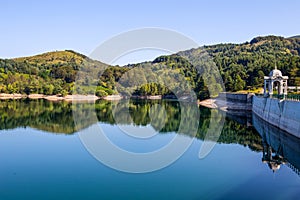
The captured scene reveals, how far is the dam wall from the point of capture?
22.8 meters

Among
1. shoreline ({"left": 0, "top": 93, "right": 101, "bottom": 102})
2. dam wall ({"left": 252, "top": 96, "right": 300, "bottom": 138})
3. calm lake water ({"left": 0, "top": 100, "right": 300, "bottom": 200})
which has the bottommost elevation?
calm lake water ({"left": 0, "top": 100, "right": 300, "bottom": 200})

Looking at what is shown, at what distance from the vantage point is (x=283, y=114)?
87.9ft

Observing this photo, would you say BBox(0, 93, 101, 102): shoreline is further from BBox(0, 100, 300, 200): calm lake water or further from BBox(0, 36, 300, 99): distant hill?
BBox(0, 100, 300, 200): calm lake water

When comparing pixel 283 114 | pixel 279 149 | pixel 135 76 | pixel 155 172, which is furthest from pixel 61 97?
pixel 155 172

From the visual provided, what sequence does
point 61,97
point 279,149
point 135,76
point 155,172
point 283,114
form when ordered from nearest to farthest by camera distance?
1. point 155,172
2. point 279,149
3. point 283,114
4. point 135,76
5. point 61,97

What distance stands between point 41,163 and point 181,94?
6290 cm

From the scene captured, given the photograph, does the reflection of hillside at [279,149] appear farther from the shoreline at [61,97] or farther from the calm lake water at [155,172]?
the shoreline at [61,97]

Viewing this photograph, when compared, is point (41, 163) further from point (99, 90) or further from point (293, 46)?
point (293, 46)

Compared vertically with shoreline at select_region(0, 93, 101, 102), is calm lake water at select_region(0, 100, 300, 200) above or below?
below

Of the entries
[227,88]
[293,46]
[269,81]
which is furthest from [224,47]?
[269,81]

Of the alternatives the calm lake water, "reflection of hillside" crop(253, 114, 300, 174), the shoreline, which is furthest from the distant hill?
the calm lake water

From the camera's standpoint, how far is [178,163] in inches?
727

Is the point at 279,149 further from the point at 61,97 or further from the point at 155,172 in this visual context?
the point at 61,97

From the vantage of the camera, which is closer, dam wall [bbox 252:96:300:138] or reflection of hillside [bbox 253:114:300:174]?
reflection of hillside [bbox 253:114:300:174]
